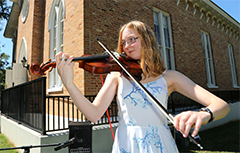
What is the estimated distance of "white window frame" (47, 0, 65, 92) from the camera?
262 inches

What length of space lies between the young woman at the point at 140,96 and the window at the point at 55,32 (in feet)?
18.4

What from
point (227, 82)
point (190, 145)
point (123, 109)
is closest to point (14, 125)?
point (123, 109)

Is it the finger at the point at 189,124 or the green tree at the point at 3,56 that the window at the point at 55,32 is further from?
the green tree at the point at 3,56

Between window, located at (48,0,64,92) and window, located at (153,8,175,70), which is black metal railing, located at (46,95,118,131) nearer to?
window, located at (48,0,64,92)

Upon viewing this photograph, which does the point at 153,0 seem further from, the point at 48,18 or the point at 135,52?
the point at 135,52

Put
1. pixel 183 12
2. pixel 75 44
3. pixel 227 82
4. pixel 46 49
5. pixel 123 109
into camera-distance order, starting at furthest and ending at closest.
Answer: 1. pixel 227 82
2. pixel 183 12
3. pixel 46 49
4. pixel 75 44
5. pixel 123 109

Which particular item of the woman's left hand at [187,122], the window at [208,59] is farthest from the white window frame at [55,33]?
the window at [208,59]

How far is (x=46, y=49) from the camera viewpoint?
24.7ft

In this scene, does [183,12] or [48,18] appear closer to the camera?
[48,18]

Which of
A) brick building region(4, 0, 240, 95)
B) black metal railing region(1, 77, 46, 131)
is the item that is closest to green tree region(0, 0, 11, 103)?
brick building region(4, 0, 240, 95)

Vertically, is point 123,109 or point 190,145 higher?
point 123,109

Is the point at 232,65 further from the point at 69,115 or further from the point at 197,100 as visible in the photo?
the point at 197,100

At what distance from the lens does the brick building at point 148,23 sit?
518 centimetres

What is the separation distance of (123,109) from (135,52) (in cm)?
58
